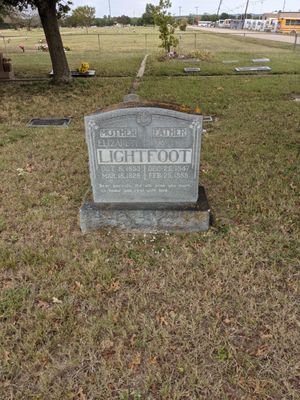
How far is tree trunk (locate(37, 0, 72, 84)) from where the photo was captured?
424 inches

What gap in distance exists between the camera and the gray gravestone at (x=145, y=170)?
3609 millimetres

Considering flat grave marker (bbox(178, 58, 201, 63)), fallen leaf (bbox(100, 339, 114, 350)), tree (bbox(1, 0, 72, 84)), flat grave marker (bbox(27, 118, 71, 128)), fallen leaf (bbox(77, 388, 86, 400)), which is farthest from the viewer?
flat grave marker (bbox(178, 58, 201, 63))

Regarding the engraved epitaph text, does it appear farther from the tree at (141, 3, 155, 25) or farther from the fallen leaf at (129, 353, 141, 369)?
the tree at (141, 3, 155, 25)

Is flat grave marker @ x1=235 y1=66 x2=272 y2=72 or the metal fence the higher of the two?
the metal fence

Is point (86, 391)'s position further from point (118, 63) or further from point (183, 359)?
point (118, 63)

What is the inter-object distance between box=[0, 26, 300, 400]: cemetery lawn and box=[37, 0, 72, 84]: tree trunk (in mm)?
6938

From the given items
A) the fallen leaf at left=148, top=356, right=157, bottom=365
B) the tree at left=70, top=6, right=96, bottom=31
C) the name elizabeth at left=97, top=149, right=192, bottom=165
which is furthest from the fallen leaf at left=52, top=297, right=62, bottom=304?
the tree at left=70, top=6, right=96, bottom=31

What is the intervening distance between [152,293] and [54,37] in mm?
10684

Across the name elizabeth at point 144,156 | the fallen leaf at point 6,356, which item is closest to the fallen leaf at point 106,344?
the fallen leaf at point 6,356

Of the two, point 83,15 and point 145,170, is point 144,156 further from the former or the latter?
point 83,15

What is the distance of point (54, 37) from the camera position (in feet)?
37.0

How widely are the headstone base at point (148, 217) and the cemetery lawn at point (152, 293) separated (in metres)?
0.11

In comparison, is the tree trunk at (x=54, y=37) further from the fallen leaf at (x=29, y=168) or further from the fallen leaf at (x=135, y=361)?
the fallen leaf at (x=135, y=361)

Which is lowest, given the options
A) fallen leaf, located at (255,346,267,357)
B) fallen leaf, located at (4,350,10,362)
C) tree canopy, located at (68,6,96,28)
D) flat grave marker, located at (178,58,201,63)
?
fallen leaf, located at (255,346,267,357)
